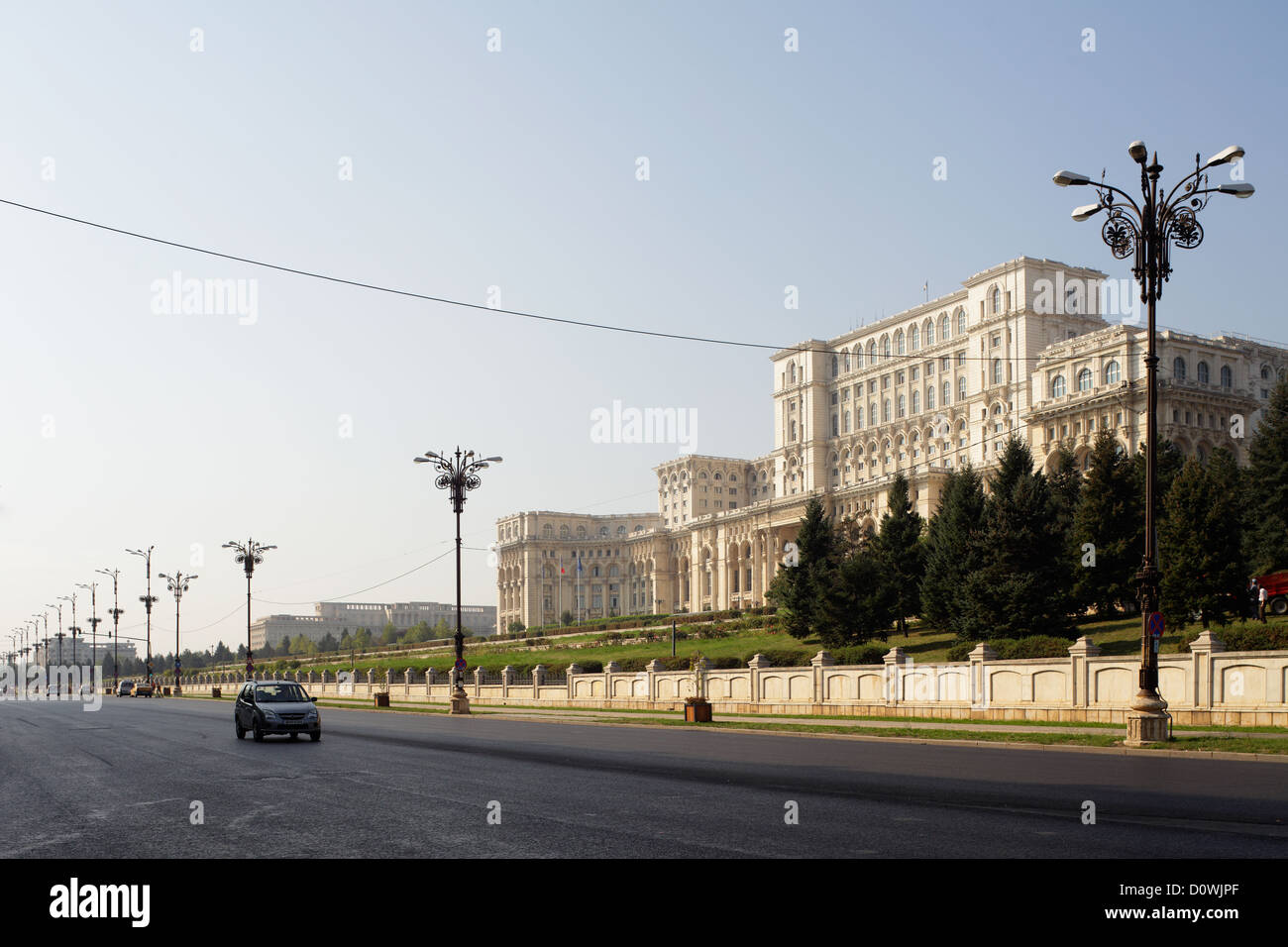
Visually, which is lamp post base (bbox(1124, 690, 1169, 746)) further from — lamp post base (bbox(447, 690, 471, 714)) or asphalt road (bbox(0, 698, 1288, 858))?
lamp post base (bbox(447, 690, 471, 714))

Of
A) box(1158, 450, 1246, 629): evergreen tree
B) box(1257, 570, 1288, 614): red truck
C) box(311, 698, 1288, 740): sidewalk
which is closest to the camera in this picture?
box(311, 698, 1288, 740): sidewalk

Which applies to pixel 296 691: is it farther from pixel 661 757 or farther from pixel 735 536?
pixel 735 536

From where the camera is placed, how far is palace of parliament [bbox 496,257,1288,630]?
102312mm

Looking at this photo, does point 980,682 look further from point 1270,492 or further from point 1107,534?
point 1270,492

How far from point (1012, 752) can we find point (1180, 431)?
8761 centimetres

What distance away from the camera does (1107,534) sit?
2416 inches

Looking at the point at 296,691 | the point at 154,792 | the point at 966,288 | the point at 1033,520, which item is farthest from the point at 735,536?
the point at 154,792

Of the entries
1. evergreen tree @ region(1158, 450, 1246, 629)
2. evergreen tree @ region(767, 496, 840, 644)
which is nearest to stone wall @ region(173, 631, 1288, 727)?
evergreen tree @ region(1158, 450, 1246, 629)

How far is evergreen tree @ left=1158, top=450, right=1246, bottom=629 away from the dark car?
129ft

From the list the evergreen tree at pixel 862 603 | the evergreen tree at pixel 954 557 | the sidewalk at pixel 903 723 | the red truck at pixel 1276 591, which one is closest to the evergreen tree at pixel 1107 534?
the evergreen tree at pixel 954 557

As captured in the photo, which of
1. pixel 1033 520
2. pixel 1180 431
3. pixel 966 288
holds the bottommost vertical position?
pixel 1033 520

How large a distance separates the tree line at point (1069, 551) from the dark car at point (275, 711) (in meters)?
40.2

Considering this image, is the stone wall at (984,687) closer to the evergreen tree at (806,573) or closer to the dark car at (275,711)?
the dark car at (275,711)
